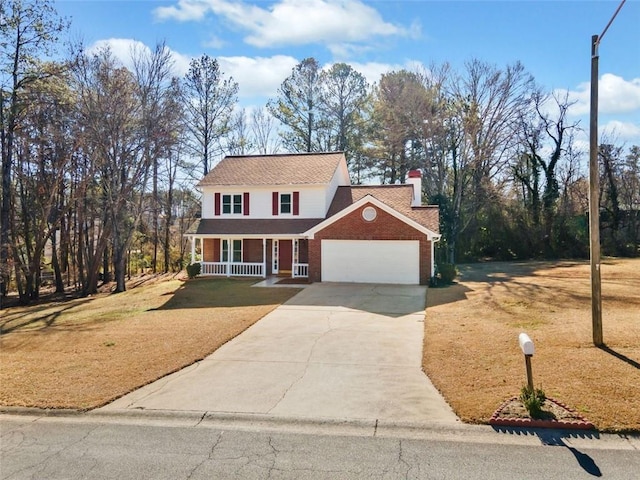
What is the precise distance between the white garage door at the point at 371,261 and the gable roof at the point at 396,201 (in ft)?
5.31

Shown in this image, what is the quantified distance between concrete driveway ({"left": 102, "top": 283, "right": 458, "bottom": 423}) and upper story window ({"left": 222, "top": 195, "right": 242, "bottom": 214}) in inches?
505

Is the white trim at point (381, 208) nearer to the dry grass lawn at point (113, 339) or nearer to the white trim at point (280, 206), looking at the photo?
the white trim at point (280, 206)

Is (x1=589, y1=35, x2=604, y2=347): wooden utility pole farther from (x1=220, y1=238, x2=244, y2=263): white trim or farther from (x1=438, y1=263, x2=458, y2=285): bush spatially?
(x1=220, y1=238, x2=244, y2=263): white trim

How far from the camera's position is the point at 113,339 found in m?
12.1

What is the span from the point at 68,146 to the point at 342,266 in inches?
675

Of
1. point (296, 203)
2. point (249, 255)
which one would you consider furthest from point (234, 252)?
point (296, 203)

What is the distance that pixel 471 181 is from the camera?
1437 inches

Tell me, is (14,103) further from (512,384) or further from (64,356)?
(512,384)

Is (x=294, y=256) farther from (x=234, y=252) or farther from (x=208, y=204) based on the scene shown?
(x=208, y=204)

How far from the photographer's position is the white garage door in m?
20.8

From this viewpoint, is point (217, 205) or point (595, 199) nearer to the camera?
point (595, 199)

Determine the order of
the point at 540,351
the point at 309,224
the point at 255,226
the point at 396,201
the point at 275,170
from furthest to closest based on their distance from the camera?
the point at 275,170, the point at 255,226, the point at 309,224, the point at 396,201, the point at 540,351

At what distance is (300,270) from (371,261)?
A: 4687 mm

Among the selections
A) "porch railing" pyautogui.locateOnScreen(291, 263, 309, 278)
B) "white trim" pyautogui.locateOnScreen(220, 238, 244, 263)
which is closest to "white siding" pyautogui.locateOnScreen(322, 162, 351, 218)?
"porch railing" pyautogui.locateOnScreen(291, 263, 309, 278)
